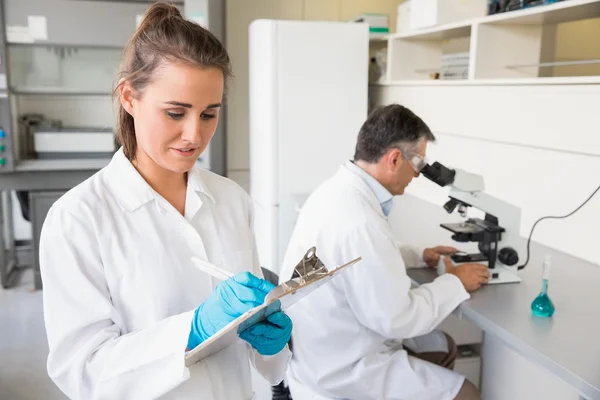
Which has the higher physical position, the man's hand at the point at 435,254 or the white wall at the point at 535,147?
the white wall at the point at 535,147

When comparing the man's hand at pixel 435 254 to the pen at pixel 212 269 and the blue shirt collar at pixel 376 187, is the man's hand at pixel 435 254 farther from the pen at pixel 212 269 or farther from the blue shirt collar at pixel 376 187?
the pen at pixel 212 269

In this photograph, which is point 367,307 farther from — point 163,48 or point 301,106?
point 301,106

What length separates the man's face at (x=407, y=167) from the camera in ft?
6.21

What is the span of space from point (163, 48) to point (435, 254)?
4.46 feet

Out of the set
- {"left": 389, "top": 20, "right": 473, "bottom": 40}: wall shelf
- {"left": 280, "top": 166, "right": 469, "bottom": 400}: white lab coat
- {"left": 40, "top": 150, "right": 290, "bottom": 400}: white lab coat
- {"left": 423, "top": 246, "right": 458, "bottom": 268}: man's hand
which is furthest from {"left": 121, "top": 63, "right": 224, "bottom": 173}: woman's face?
{"left": 389, "top": 20, "right": 473, "bottom": 40}: wall shelf

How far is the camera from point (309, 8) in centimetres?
434

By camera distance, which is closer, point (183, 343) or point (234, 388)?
point (183, 343)

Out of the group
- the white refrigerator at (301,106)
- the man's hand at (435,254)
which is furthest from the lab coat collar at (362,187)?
the white refrigerator at (301,106)

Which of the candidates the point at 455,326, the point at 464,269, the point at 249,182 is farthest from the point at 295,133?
the point at 464,269

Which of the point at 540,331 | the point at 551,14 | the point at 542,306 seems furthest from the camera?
the point at 551,14

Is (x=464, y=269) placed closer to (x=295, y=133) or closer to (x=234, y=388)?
(x=234, y=388)

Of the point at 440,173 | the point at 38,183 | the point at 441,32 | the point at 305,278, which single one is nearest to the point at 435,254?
the point at 440,173

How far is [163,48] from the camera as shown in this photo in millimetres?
1056

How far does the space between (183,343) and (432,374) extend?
3.28 ft
